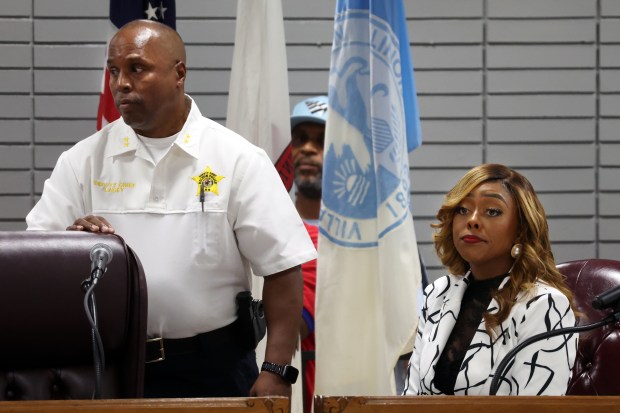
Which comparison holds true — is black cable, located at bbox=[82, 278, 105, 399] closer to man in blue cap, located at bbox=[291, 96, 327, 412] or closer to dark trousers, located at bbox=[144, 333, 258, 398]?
dark trousers, located at bbox=[144, 333, 258, 398]

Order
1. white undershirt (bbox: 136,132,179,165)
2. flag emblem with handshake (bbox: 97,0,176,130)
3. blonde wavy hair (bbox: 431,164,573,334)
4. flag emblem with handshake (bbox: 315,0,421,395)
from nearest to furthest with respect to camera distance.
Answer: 1. blonde wavy hair (bbox: 431,164,573,334)
2. white undershirt (bbox: 136,132,179,165)
3. flag emblem with handshake (bbox: 315,0,421,395)
4. flag emblem with handshake (bbox: 97,0,176,130)

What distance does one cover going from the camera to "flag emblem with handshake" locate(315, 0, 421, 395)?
12.2 feet

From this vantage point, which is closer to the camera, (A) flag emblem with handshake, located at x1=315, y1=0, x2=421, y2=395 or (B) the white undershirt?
(B) the white undershirt

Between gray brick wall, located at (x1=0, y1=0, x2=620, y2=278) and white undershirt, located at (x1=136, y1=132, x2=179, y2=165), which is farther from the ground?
gray brick wall, located at (x1=0, y1=0, x2=620, y2=278)

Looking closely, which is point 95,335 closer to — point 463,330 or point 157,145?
point 157,145

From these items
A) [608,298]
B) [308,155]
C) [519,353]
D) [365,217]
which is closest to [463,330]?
[519,353]

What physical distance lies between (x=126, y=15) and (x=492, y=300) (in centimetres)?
238

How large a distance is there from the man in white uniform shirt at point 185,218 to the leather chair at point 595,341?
0.75 metres

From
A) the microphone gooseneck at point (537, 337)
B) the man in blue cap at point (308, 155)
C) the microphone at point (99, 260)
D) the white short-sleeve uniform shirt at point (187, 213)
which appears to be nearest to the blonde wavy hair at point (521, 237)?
the microphone gooseneck at point (537, 337)

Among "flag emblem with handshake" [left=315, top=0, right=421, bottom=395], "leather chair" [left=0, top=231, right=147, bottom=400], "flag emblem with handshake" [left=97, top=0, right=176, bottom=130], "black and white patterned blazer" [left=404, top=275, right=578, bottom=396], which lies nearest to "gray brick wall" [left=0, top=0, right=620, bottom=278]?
"flag emblem with handshake" [left=97, top=0, right=176, bottom=130]

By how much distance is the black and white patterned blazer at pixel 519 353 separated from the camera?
91.3 inches

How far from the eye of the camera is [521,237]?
255 centimetres

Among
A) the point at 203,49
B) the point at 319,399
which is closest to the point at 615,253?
the point at 203,49

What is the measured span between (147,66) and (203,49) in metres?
2.64
